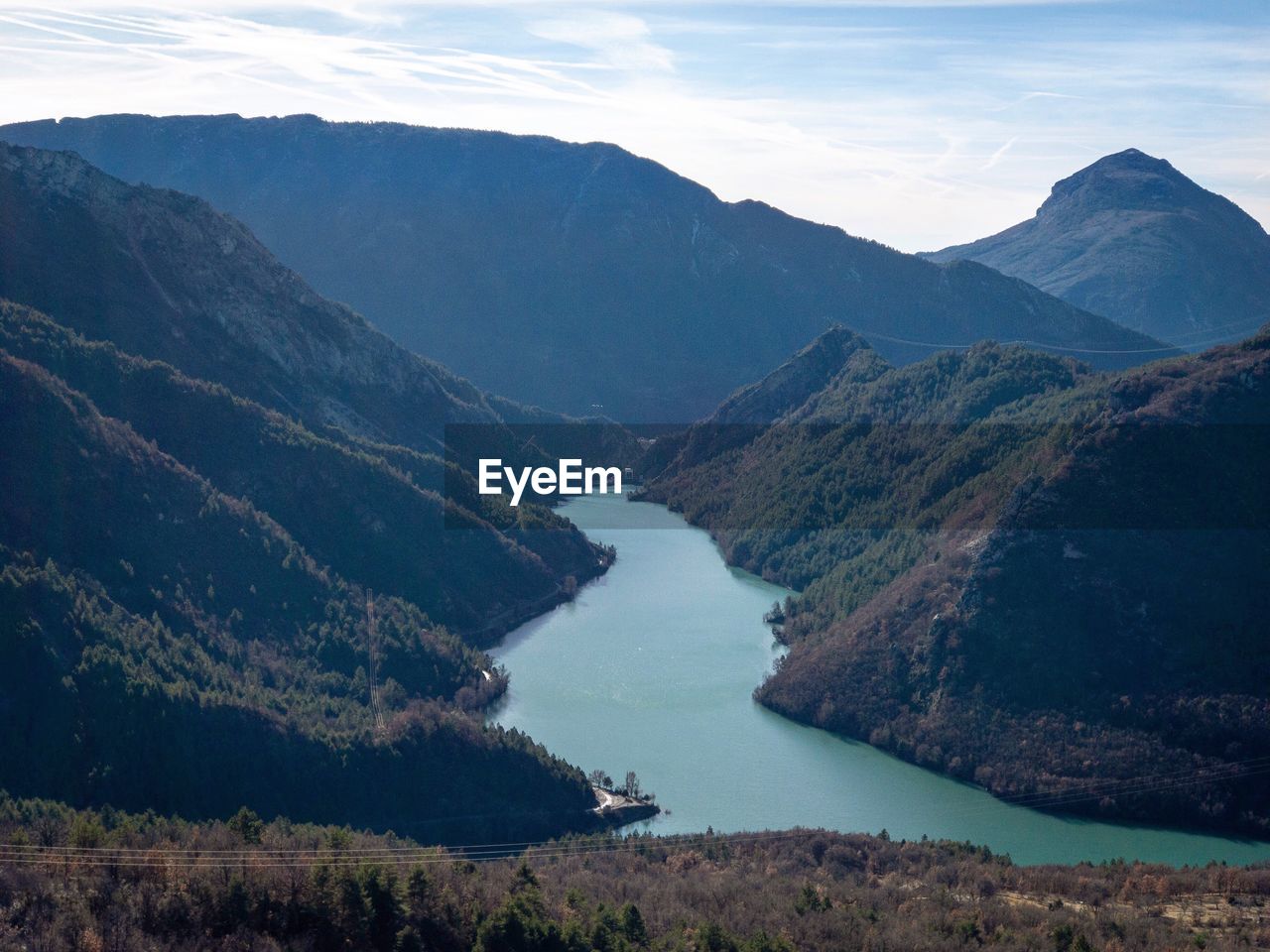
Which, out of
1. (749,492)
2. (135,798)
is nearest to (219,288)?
(749,492)

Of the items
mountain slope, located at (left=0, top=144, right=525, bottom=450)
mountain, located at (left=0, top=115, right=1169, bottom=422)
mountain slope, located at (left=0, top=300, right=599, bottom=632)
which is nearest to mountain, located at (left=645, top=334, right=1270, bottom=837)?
mountain slope, located at (left=0, top=300, right=599, bottom=632)

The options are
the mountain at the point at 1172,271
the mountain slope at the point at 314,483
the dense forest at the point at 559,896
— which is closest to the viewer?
the dense forest at the point at 559,896

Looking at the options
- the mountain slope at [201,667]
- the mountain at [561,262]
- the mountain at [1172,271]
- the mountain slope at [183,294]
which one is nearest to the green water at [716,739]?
the mountain slope at [201,667]

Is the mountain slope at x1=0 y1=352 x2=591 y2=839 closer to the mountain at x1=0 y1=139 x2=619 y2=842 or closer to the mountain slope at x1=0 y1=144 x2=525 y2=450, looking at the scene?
the mountain at x1=0 y1=139 x2=619 y2=842

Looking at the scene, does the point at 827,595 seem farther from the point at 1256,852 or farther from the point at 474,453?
the point at 474,453

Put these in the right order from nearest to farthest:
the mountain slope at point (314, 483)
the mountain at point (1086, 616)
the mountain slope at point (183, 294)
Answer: the mountain at point (1086, 616) < the mountain slope at point (314, 483) < the mountain slope at point (183, 294)

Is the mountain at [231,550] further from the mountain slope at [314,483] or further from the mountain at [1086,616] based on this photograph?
the mountain at [1086,616]

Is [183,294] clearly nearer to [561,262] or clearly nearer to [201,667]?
[201,667]
